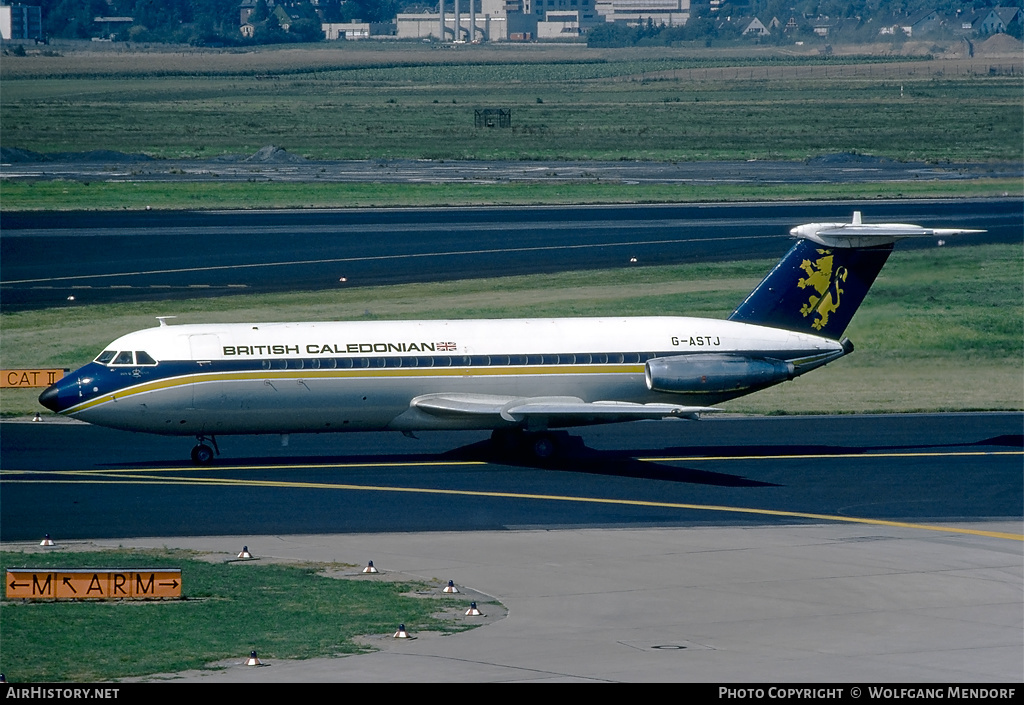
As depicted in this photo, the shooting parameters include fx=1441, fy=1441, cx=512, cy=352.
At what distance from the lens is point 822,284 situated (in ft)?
147

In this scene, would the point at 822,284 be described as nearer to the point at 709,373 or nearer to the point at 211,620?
the point at 709,373

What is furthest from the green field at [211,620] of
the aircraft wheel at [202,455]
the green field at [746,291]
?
the green field at [746,291]

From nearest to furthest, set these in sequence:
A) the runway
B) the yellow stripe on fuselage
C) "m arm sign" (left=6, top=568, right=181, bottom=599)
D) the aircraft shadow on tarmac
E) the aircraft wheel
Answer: the runway, "m arm sign" (left=6, top=568, right=181, bottom=599), the yellow stripe on fuselage, the aircraft shadow on tarmac, the aircraft wheel

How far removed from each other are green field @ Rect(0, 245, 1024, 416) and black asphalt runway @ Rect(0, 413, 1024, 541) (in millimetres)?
4250

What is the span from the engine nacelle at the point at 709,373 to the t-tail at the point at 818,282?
1.95 m

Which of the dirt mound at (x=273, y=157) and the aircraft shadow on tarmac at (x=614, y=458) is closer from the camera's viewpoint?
the aircraft shadow on tarmac at (x=614, y=458)

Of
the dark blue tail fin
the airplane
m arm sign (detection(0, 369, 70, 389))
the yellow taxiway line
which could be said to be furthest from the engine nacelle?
m arm sign (detection(0, 369, 70, 389))

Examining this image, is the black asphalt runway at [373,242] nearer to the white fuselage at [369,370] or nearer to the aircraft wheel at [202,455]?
the aircraft wheel at [202,455]

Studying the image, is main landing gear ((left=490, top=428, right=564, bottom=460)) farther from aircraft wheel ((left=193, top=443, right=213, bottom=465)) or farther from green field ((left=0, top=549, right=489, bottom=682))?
green field ((left=0, top=549, right=489, bottom=682))

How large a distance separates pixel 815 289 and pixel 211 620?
24577 mm

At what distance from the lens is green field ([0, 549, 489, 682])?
77.6ft

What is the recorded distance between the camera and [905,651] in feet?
79.3

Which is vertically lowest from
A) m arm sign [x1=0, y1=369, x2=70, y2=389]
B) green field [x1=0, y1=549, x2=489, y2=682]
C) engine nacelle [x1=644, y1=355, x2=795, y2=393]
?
m arm sign [x1=0, y1=369, x2=70, y2=389]

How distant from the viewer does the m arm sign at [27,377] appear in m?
52.8
